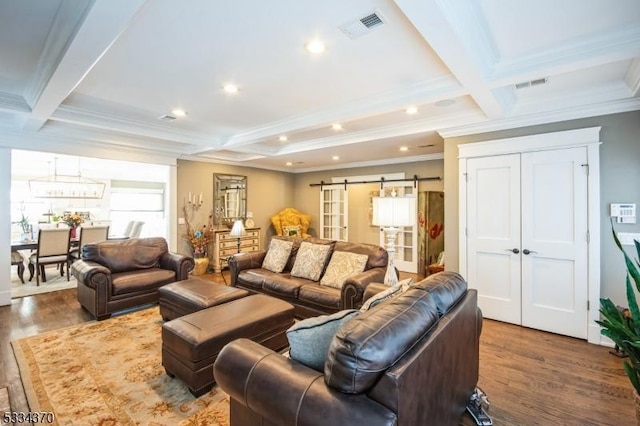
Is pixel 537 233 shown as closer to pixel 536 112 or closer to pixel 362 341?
pixel 536 112

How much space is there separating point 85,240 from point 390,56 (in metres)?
6.04

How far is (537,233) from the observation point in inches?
136

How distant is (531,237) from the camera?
3.48 m

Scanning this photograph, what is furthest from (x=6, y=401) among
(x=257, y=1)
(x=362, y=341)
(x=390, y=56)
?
(x=390, y=56)

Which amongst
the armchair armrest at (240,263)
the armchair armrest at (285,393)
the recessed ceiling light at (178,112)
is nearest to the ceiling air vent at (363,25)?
the armchair armrest at (285,393)

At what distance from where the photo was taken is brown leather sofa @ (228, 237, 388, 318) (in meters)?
3.21

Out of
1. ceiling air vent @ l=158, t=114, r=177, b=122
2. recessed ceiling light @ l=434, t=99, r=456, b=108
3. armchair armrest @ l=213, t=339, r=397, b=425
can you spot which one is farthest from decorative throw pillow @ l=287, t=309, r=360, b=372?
ceiling air vent @ l=158, t=114, r=177, b=122

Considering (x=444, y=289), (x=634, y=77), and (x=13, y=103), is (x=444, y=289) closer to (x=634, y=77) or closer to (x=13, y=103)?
(x=634, y=77)

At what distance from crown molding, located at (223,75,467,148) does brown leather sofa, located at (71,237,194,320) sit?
2335mm

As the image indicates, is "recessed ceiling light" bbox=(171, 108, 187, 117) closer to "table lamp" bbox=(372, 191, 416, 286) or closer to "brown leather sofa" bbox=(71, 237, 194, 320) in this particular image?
"brown leather sofa" bbox=(71, 237, 194, 320)

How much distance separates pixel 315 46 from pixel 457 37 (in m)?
0.98

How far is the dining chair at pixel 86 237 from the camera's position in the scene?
5.48 metres

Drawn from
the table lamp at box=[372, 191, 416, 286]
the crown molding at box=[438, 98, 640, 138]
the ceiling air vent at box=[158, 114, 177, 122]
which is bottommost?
the table lamp at box=[372, 191, 416, 286]

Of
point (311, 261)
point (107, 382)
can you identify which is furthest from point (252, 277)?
point (107, 382)
